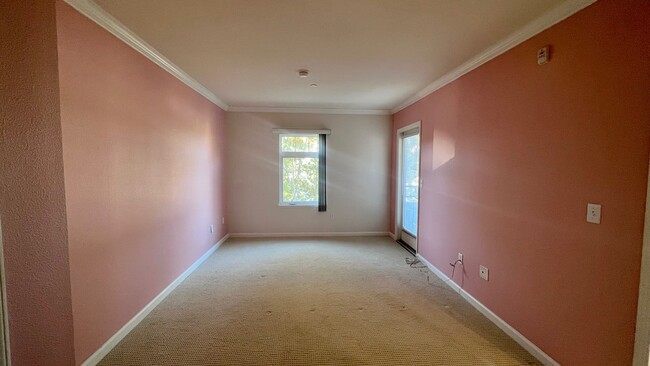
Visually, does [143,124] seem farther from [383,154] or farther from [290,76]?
[383,154]

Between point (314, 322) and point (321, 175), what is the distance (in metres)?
3.04

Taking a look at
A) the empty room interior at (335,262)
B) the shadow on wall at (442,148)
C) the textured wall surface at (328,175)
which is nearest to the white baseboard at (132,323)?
the empty room interior at (335,262)

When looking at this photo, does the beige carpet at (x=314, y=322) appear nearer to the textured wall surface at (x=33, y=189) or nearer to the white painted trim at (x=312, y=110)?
the textured wall surface at (x=33, y=189)

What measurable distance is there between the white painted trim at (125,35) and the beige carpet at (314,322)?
2.36 m

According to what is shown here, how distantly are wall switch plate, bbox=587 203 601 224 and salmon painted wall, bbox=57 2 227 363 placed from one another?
10.3 ft

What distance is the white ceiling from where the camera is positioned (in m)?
1.76

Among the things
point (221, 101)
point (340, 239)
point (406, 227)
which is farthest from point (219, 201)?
point (406, 227)

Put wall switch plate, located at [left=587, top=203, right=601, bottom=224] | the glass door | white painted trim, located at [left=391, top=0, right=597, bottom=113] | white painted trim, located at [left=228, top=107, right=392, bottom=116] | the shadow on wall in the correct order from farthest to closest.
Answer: white painted trim, located at [left=228, top=107, right=392, bottom=116], the glass door, the shadow on wall, white painted trim, located at [left=391, top=0, right=597, bottom=113], wall switch plate, located at [left=587, top=203, right=601, bottom=224]

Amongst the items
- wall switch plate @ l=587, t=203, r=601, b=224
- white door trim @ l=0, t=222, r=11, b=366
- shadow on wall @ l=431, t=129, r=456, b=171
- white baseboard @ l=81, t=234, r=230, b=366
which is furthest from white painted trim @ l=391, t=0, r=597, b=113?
white baseboard @ l=81, t=234, r=230, b=366

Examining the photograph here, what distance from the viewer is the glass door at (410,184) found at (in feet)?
13.9

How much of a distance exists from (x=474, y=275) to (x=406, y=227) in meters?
2.05

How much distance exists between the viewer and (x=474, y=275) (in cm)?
263

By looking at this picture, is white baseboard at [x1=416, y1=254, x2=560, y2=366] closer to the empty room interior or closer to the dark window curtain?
the empty room interior

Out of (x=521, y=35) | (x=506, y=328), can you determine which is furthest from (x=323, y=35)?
(x=506, y=328)
